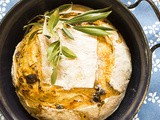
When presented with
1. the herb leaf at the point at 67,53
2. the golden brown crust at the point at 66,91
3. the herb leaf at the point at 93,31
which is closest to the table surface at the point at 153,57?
the golden brown crust at the point at 66,91

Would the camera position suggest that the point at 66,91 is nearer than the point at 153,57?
Yes

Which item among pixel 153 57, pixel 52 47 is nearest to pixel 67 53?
pixel 52 47

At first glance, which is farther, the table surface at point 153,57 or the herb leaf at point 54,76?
the table surface at point 153,57

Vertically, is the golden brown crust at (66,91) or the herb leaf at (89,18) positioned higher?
the herb leaf at (89,18)

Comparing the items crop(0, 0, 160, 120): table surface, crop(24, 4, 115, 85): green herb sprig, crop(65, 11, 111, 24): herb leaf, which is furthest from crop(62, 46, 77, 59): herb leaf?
crop(0, 0, 160, 120): table surface

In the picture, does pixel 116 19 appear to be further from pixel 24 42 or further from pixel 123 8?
pixel 24 42

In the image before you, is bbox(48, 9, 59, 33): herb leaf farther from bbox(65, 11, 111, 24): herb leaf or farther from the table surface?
the table surface

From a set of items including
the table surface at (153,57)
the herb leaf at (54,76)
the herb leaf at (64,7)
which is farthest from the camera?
the table surface at (153,57)

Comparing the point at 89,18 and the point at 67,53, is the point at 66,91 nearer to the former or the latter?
the point at 67,53

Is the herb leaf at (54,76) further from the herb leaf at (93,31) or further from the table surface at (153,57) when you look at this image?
the table surface at (153,57)

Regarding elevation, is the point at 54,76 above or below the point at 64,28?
below

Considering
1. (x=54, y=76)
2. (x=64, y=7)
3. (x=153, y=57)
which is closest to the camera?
(x=54, y=76)
